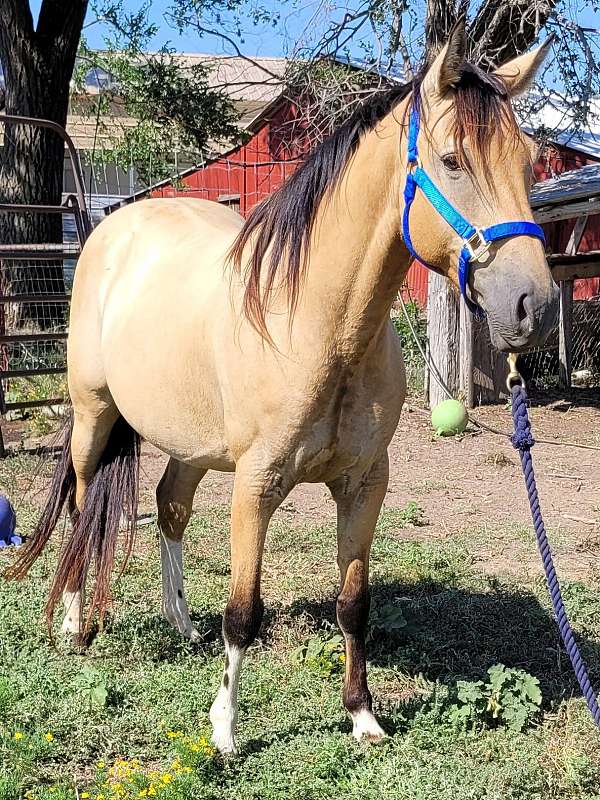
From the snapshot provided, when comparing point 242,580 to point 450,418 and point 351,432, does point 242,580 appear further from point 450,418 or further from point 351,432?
point 450,418

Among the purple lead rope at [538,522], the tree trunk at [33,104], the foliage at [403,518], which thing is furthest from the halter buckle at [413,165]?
the tree trunk at [33,104]

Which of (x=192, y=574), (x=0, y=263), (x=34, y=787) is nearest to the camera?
(x=34, y=787)

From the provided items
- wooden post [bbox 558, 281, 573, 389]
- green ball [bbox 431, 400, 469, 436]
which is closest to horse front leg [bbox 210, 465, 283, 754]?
green ball [bbox 431, 400, 469, 436]

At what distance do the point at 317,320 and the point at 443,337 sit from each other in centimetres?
610

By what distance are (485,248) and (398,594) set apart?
249 cm

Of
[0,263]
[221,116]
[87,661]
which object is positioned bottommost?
[87,661]

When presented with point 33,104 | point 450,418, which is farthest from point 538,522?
point 33,104

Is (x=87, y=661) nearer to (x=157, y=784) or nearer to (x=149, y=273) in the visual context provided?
(x=157, y=784)

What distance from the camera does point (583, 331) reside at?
401 inches

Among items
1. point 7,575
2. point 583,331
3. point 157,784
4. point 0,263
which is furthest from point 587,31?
point 157,784

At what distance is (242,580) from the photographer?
9.32 feet

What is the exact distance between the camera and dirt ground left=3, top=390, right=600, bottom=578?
4.96m

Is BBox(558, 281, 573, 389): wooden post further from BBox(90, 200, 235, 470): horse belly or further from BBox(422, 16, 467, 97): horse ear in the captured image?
BBox(422, 16, 467, 97): horse ear

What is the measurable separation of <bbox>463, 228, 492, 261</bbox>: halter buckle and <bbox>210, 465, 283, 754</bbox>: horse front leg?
977 mm
